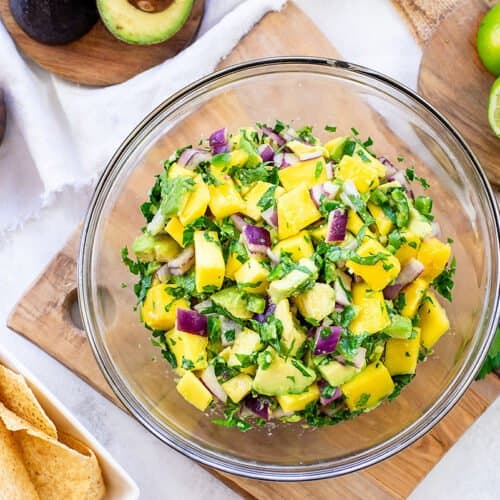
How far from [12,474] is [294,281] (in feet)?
3.25

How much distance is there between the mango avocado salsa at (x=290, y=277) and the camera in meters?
1.76

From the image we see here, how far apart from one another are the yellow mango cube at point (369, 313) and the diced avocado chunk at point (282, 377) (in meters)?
0.15

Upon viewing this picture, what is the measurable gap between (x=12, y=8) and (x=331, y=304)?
4.43 feet

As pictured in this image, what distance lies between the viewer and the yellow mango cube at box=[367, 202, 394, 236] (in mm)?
1827

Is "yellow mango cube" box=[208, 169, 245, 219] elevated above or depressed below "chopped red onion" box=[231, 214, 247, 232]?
above

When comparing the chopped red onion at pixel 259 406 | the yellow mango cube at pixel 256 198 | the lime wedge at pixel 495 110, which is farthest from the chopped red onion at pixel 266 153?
the lime wedge at pixel 495 110

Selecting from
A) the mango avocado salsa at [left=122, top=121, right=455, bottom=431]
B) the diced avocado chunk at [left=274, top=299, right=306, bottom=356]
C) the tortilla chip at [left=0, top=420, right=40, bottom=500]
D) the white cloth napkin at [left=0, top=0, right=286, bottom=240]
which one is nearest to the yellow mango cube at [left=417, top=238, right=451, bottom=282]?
the mango avocado salsa at [left=122, top=121, right=455, bottom=431]

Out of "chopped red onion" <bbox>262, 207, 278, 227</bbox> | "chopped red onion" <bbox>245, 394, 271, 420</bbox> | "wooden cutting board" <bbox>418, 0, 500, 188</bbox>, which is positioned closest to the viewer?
"chopped red onion" <bbox>262, 207, 278, 227</bbox>

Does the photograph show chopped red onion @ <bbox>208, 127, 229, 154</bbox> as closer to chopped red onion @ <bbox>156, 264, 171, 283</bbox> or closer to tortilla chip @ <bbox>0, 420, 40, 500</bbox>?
chopped red onion @ <bbox>156, 264, 171, 283</bbox>

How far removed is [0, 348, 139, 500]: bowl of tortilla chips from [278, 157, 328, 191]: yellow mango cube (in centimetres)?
87

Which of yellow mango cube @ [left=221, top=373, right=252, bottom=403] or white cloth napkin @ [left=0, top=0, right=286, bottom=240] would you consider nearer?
yellow mango cube @ [left=221, top=373, right=252, bottom=403]

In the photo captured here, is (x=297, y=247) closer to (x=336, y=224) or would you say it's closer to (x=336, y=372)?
(x=336, y=224)

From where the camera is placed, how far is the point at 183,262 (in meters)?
1.86

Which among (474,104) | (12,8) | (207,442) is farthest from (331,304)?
(12,8)
